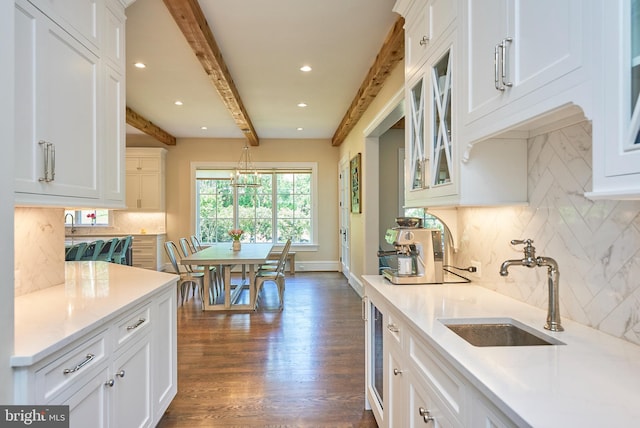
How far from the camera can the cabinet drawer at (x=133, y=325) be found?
1563 mm

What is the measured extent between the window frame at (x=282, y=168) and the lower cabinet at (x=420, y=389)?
559cm

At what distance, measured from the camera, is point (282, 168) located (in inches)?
302

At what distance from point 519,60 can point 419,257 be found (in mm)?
1237

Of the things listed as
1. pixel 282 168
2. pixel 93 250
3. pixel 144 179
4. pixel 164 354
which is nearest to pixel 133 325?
pixel 164 354

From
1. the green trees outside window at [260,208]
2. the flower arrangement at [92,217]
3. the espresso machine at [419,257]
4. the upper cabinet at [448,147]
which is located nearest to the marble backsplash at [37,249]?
the espresso machine at [419,257]

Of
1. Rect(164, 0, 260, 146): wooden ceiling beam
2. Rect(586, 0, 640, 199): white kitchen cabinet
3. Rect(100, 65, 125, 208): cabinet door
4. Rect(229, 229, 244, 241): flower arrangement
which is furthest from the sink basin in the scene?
Rect(229, 229, 244, 241): flower arrangement

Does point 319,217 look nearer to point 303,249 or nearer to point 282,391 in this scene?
point 303,249

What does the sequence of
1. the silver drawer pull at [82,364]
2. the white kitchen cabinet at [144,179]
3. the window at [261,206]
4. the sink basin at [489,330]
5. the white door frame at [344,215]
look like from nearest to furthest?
the silver drawer pull at [82,364] < the sink basin at [489,330] < the white door frame at [344,215] < the white kitchen cabinet at [144,179] < the window at [261,206]

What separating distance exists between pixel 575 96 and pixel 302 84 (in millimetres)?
3921

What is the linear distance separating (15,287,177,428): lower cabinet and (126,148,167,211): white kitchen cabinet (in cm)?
558

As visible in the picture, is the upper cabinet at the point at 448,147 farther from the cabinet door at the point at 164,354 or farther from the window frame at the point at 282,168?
the window frame at the point at 282,168

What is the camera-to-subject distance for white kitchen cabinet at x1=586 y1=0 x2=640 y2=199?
0.74 metres

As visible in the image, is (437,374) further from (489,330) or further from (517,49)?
(517,49)

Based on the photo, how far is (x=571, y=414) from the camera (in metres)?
0.74
